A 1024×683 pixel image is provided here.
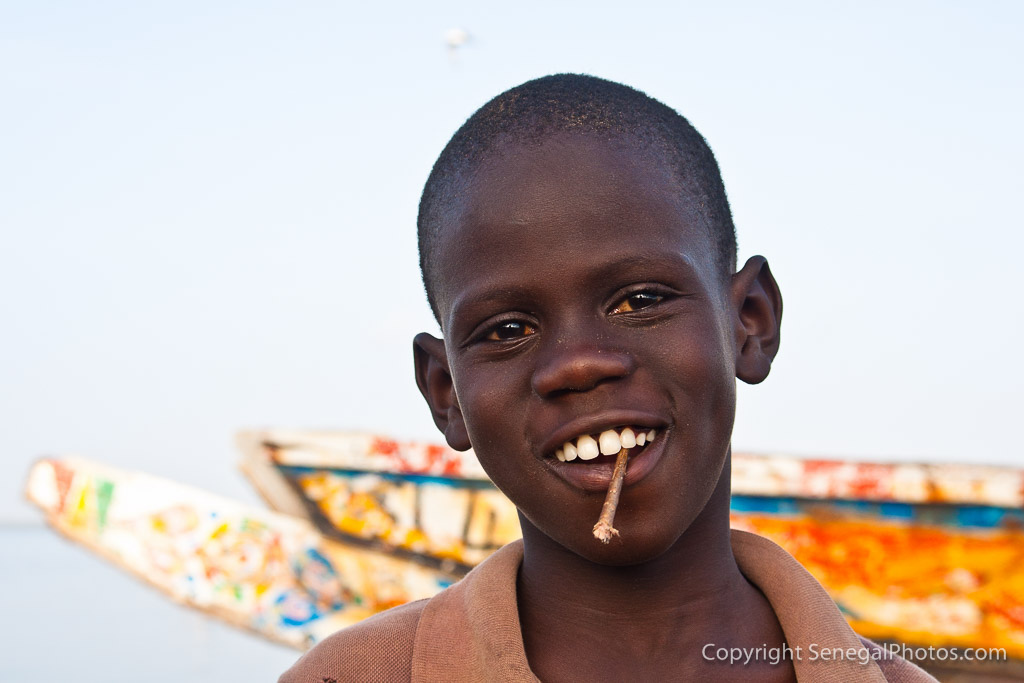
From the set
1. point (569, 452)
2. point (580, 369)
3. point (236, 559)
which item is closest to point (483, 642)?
point (569, 452)

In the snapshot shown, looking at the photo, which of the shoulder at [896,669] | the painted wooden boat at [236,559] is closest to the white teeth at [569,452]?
the shoulder at [896,669]

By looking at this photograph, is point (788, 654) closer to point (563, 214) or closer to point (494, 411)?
point (494, 411)

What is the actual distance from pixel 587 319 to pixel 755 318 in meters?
0.37

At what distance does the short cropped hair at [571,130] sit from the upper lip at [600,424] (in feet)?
1.02

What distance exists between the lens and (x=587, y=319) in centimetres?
115

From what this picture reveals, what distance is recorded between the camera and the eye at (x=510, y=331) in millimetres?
1205

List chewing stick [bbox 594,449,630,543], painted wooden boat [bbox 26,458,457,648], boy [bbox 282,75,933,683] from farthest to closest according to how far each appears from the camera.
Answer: painted wooden boat [bbox 26,458,457,648] < boy [bbox 282,75,933,683] < chewing stick [bbox 594,449,630,543]

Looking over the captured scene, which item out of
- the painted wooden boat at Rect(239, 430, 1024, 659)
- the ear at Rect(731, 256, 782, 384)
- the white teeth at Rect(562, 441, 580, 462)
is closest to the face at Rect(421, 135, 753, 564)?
the white teeth at Rect(562, 441, 580, 462)

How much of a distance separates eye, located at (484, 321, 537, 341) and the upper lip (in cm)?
14

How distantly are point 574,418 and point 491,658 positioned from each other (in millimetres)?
338

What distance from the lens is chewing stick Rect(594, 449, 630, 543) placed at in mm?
1044

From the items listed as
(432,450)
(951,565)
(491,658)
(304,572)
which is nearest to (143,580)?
(304,572)

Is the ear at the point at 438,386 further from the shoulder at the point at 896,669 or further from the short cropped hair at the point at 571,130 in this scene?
the shoulder at the point at 896,669

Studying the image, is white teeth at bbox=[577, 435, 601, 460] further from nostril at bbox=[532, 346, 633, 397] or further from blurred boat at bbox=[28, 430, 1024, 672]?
blurred boat at bbox=[28, 430, 1024, 672]
